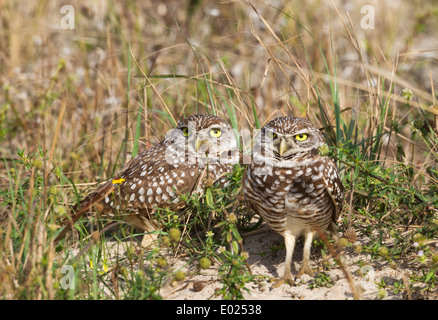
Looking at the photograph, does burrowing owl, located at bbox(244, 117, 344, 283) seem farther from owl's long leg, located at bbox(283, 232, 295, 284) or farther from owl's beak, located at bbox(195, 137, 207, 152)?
owl's beak, located at bbox(195, 137, 207, 152)

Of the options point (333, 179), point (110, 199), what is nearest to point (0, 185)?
point (110, 199)

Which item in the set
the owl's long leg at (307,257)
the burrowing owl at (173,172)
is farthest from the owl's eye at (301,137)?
the burrowing owl at (173,172)

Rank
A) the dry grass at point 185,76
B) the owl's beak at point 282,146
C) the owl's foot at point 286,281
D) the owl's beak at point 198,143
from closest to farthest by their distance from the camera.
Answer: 1. the owl's beak at point 282,146
2. the owl's foot at point 286,281
3. the owl's beak at point 198,143
4. the dry grass at point 185,76

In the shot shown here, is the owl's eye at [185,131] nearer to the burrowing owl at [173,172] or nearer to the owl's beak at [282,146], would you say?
the burrowing owl at [173,172]

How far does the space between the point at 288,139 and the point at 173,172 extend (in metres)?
0.99

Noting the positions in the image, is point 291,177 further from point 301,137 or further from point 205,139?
point 205,139

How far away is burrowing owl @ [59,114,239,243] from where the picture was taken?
11.1 ft

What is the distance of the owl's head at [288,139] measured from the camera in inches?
109

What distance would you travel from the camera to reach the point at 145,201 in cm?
339

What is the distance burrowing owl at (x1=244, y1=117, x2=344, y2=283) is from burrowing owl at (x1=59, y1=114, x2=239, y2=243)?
51 centimetres

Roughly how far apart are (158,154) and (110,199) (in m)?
0.46

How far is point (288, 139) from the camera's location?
9.11 feet

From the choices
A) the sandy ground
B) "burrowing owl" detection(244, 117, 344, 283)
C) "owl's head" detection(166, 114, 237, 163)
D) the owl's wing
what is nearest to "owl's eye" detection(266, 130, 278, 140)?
"burrowing owl" detection(244, 117, 344, 283)

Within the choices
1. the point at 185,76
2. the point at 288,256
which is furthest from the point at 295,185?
the point at 185,76
